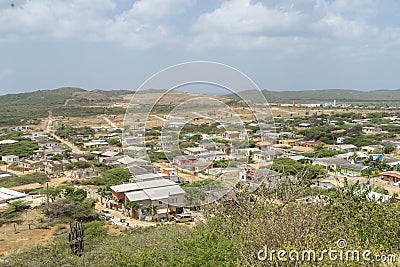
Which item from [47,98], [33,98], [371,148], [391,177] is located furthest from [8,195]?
[33,98]

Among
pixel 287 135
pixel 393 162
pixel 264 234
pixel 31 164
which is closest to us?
pixel 264 234

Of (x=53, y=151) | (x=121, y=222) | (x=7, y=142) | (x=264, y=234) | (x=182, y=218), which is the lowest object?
(x=121, y=222)

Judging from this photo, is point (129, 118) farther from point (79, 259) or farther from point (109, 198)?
point (109, 198)

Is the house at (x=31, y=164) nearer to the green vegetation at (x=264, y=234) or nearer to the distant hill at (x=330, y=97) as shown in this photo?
the green vegetation at (x=264, y=234)

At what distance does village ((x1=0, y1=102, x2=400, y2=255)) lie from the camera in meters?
5.39

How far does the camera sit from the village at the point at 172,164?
5.39 m

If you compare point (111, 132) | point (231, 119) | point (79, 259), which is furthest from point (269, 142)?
point (111, 132)

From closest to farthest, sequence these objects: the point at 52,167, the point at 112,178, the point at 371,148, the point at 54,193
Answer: the point at 54,193, the point at 112,178, the point at 52,167, the point at 371,148

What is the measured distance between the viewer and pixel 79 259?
6984 millimetres

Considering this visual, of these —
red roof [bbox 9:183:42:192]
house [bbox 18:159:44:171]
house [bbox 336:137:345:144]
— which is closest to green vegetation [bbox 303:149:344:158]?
house [bbox 336:137:345:144]

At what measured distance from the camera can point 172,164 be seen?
24.8ft

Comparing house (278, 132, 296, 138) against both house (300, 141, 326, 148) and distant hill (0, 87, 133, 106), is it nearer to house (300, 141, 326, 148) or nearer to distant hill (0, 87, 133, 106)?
house (300, 141, 326, 148)

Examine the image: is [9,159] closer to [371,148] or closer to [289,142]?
[289,142]

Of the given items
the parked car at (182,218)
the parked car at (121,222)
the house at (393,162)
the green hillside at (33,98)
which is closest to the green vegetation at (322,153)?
the house at (393,162)
